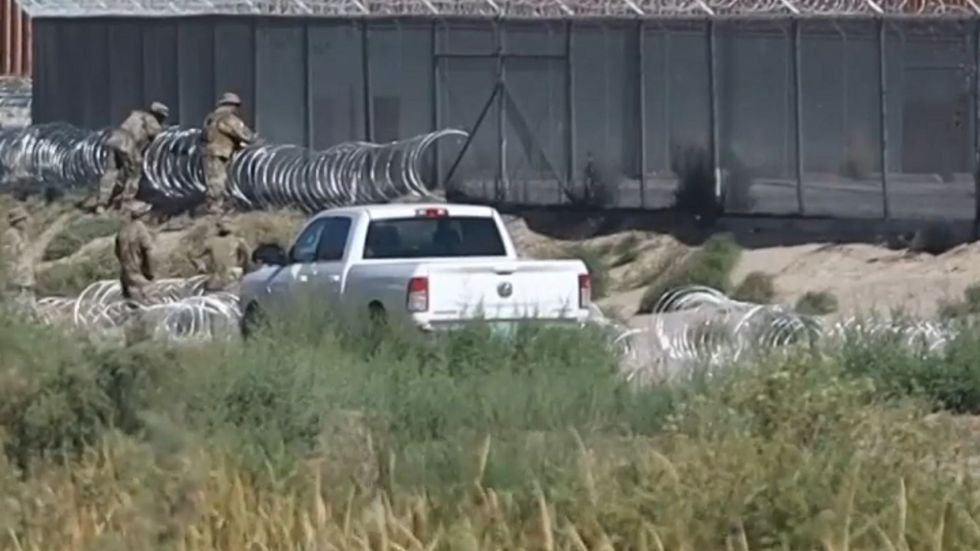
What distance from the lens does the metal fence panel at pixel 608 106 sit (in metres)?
33.9

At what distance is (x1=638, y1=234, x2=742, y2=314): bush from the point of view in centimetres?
2922

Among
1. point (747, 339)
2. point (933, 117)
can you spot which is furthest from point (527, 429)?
point (933, 117)

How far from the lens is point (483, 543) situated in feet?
33.9

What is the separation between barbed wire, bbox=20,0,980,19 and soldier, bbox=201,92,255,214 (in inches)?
99.0

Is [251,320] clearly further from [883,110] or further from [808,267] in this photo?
[883,110]

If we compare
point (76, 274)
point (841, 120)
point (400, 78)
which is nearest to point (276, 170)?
point (400, 78)

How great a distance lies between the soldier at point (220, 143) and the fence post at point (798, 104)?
26.3 feet

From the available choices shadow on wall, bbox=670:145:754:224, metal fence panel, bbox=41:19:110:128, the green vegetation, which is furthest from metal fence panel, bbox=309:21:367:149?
the green vegetation

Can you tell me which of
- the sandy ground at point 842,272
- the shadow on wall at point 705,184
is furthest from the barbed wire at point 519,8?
the sandy ground at point 842,272

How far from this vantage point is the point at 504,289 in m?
21.2

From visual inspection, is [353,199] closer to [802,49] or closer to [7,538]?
[802,49]

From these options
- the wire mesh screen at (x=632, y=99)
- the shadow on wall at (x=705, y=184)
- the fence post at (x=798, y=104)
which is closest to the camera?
the wire mesh screen at (x=632, y=99)

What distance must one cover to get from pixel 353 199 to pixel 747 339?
17044 millimetres

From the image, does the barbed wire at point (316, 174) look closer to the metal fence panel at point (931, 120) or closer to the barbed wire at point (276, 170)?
the barbed wire at point (276, 170)
